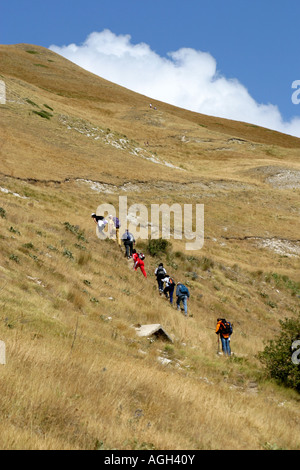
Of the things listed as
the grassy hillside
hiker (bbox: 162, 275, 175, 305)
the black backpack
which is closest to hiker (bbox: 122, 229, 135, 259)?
the grassy hillside

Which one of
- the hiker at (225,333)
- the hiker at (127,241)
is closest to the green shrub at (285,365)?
the hiker at (225,333)

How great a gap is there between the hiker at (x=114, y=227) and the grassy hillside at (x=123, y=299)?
63 centimetres

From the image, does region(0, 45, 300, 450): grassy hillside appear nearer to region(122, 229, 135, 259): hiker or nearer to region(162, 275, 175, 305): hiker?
region(162, 275, 175, 305): hiker

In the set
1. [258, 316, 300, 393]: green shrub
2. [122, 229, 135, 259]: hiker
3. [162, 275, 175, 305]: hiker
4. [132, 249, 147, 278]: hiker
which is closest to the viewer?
[258, 316, 300, 393]: green shrub

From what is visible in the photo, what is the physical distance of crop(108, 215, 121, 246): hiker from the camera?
23.8 meters

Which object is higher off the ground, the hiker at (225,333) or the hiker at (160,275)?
the hiker at (160,275)

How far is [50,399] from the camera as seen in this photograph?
523 cm

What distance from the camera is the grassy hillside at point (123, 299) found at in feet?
17.6

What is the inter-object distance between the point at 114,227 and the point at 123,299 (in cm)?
1089

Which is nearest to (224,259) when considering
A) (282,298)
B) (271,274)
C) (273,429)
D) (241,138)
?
(271,274)

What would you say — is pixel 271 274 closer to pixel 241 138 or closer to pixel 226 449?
pixel 226 449

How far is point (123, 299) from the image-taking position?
15.1 m

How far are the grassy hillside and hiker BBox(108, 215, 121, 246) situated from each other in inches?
24.7

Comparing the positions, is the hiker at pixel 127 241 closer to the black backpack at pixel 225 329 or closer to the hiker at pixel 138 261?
the hiker at pixel 138 261
